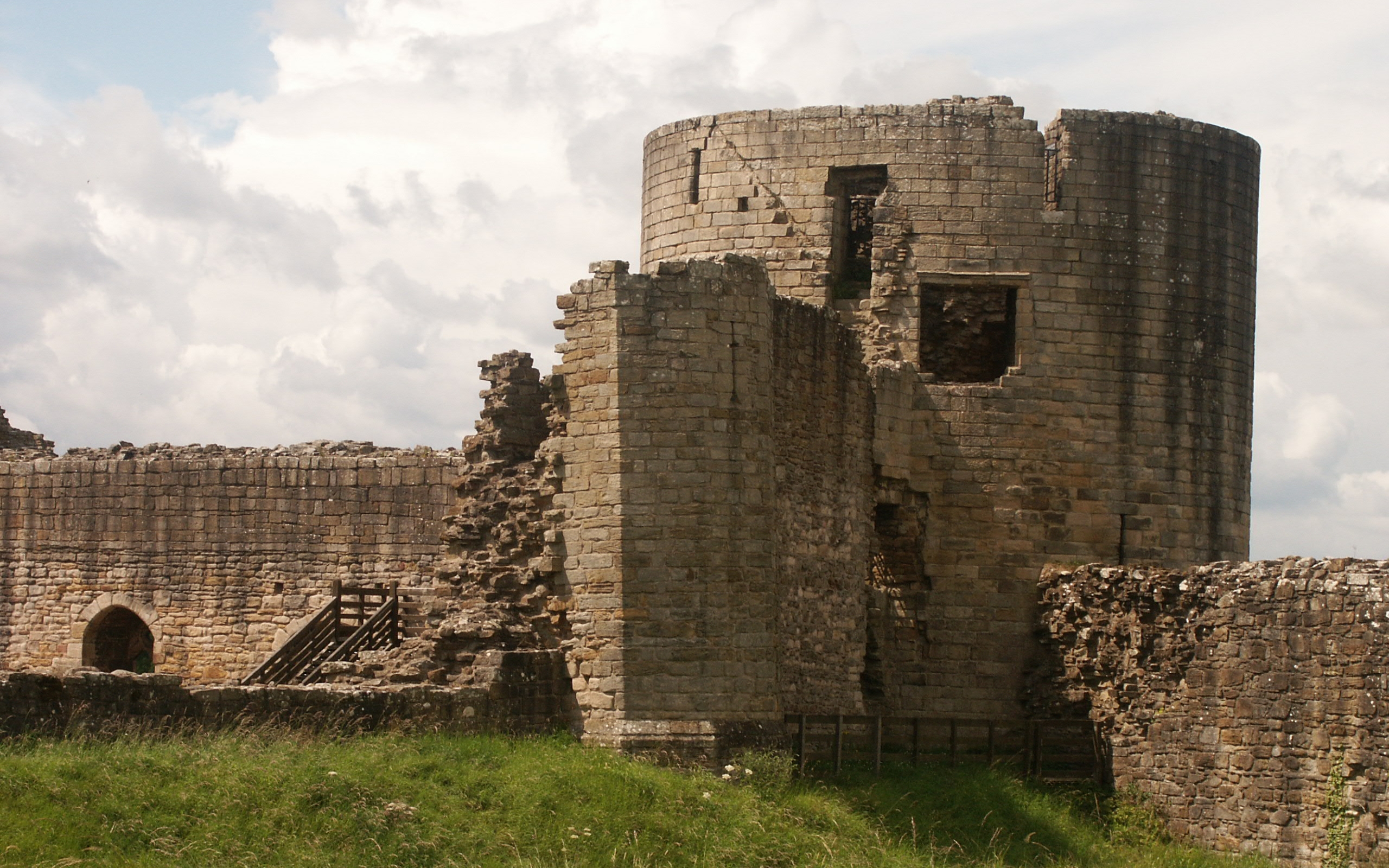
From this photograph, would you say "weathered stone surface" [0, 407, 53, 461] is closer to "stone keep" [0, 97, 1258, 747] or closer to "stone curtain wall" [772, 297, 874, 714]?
"stone keep" [0, 97, 1258, 747]

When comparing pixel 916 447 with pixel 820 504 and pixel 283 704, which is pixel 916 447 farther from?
pixel 283 704

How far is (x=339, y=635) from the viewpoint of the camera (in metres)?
20.5

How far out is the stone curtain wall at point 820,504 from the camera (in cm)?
1755

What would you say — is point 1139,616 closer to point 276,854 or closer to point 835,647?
point 835,647

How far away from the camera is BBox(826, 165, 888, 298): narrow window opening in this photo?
21312mm

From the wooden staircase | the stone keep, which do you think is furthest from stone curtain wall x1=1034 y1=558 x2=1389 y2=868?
the wooden staircase

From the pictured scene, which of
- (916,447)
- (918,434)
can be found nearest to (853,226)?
(918,434)

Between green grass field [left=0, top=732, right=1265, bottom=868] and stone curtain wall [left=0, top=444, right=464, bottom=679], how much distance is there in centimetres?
549

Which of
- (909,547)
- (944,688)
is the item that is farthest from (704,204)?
(944,688)

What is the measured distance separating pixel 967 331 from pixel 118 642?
9840 mm

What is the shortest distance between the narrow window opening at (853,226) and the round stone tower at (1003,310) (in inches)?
0.9

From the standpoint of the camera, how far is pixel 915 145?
2123 centimetres

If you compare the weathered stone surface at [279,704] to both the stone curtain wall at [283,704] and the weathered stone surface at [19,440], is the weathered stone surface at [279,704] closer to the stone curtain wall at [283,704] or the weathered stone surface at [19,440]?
the stone curtain wall at [283,704]

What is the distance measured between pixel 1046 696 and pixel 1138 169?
17.9ft
